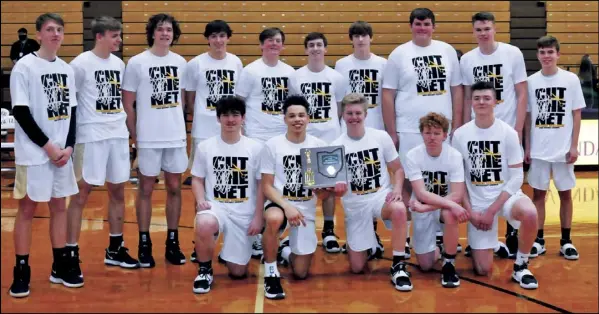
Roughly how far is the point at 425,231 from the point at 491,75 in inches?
56.4

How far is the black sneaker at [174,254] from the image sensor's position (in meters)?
5.80

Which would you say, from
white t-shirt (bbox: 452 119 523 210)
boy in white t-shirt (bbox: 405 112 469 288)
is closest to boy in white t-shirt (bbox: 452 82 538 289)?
white t-shirt (bbox: 452 119 523 210)

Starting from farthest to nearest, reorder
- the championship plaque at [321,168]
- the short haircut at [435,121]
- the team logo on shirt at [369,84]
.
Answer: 1. the team logo on shirt at [369,84]
2. the short haircut at [435,121]
3. the championship plaque at [321,168]

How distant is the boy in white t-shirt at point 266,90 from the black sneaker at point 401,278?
1.54m

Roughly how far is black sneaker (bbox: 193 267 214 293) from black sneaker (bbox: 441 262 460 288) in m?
1.59

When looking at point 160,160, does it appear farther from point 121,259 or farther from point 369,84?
point 369,84

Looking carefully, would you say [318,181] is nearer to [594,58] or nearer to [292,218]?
[292,218]

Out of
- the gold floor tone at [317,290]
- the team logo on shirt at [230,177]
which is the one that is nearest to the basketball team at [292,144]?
the team logo on shirt at [230,177]

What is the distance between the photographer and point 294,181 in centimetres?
520

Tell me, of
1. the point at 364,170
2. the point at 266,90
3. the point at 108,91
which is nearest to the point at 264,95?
the point at 266,90

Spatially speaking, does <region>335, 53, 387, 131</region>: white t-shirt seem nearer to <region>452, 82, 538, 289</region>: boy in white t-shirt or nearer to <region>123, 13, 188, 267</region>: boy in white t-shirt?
<region>452, 82, 538, 289</region>: boy in white t-shirt

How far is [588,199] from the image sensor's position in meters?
8.82

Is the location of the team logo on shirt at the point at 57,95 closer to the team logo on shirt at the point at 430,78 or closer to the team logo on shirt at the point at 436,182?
the team logo on shirt at the point at 436,182

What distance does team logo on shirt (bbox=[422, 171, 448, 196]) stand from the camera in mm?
5305
